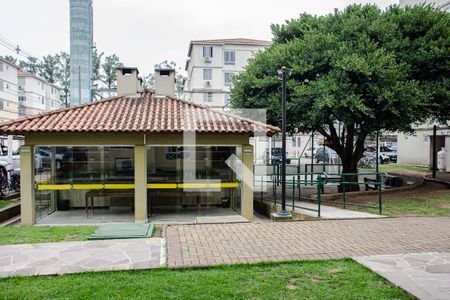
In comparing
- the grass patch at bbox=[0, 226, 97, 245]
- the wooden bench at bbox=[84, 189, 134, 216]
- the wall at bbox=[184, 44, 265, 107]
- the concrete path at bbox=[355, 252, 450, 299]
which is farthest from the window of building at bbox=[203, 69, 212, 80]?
the concrete path at bbox=[355, 252, 450, 299]

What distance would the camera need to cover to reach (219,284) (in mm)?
4449

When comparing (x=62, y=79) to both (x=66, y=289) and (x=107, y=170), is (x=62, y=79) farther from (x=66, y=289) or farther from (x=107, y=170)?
(x=66, y=289)

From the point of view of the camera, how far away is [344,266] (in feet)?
16.8

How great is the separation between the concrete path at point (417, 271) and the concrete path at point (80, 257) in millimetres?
3234

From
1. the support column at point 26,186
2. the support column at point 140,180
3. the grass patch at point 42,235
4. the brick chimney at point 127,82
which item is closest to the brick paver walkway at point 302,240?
the grass patch at point 42,235

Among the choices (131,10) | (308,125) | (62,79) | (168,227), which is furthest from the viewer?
(62,79)

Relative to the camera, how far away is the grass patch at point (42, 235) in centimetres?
659

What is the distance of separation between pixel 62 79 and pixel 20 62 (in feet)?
30.1

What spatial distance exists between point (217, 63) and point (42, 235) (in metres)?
37.7

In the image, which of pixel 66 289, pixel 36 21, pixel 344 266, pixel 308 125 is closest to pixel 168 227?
pixel 66 289

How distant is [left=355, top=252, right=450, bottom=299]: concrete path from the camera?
13.9ft

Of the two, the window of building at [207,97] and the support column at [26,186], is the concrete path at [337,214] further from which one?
the window of building at [207,97]

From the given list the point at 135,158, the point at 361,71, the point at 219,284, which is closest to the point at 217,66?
the point at 361,71

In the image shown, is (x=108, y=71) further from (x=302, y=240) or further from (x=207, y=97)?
(x=302, y=240)
